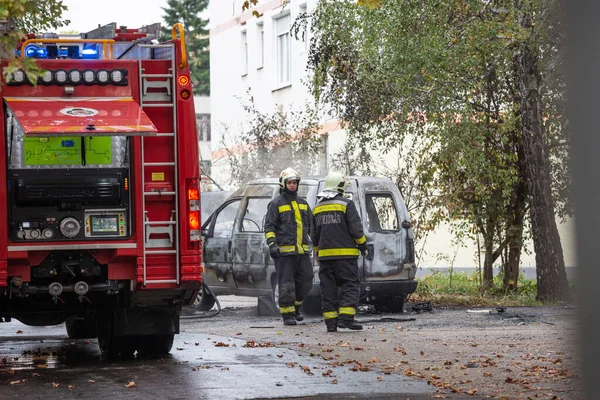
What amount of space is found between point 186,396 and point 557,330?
6.00 meters

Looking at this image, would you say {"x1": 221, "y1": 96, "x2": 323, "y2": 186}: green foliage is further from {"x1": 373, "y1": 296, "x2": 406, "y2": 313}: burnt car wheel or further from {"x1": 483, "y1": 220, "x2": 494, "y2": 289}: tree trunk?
{"x1": 373, "y1": 296, "x2": 406, "y2": 313}: burnt car wheel

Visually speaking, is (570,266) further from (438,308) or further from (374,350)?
(438,308)

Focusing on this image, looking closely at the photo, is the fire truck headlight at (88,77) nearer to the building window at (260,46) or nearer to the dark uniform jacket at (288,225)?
the dark uniform jacket at (288,225)

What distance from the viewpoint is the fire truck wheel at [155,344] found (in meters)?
10.5

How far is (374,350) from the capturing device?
10.7m

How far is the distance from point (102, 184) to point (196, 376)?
1.85 m

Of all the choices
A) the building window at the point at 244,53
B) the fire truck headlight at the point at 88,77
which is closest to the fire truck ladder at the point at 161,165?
the fire truck headlight at the point at 88,77

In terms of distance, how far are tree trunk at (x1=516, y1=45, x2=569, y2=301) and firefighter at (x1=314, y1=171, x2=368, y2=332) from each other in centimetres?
487

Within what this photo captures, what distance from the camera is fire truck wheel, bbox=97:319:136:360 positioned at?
34.3 ft

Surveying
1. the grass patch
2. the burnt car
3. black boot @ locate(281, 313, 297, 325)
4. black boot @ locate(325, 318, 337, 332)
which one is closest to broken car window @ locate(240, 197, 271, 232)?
the burnt car

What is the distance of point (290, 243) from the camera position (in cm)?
1374

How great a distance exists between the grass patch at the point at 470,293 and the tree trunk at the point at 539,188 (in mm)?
446

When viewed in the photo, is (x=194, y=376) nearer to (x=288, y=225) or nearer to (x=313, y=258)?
(x=288, y=225)

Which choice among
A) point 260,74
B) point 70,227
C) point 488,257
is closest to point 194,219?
point 70,227
